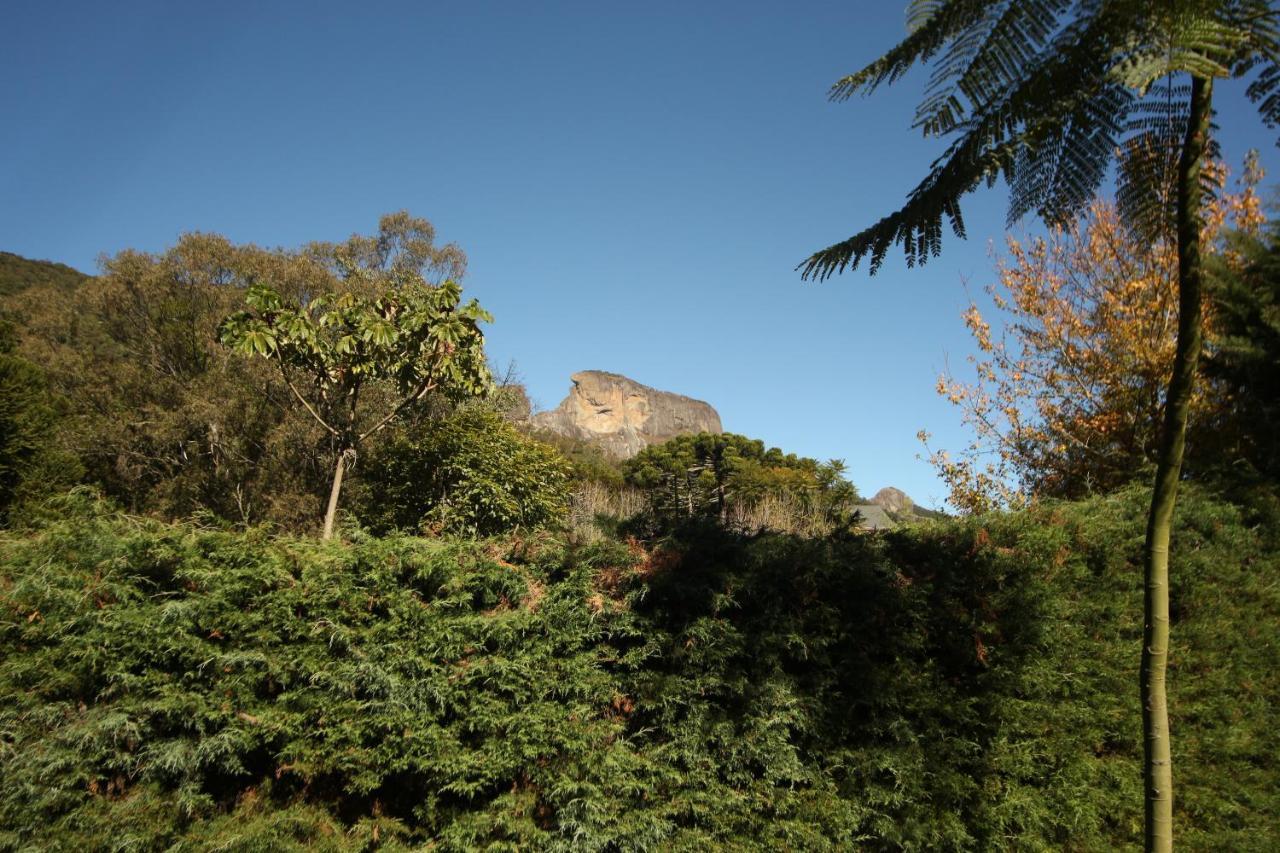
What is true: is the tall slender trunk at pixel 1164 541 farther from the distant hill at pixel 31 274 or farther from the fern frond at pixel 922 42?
the distant hill at pixel 31 274

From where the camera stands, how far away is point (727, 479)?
23.1 meters

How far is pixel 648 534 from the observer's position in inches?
195

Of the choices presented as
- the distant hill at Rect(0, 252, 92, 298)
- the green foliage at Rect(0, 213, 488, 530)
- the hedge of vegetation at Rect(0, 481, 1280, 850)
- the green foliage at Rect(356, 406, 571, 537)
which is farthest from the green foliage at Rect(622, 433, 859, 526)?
the distant hill at Rect(0, 252, 92, 298)

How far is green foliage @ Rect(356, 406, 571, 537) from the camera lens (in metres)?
8.86

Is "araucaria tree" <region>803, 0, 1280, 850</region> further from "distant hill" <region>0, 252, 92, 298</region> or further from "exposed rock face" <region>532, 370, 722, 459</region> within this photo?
"exposed rock face" <region>532, 370, 722, 459</region>

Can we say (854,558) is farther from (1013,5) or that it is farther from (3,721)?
(3,721)

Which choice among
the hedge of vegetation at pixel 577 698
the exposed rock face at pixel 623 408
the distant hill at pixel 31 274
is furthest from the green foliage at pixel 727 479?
the exposed rock face at pixel 623 408

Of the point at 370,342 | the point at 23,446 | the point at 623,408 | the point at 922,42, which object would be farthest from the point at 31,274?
the point at 623,408

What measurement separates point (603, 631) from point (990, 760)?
2.46 meters

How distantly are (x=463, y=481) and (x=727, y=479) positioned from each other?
49.6ft

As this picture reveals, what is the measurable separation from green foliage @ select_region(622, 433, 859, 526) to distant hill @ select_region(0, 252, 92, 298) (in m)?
23.3

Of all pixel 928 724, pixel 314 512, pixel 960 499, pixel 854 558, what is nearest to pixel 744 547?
pixel 854 558

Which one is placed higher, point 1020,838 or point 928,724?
point 928,724

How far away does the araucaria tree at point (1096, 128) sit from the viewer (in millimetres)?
1957
